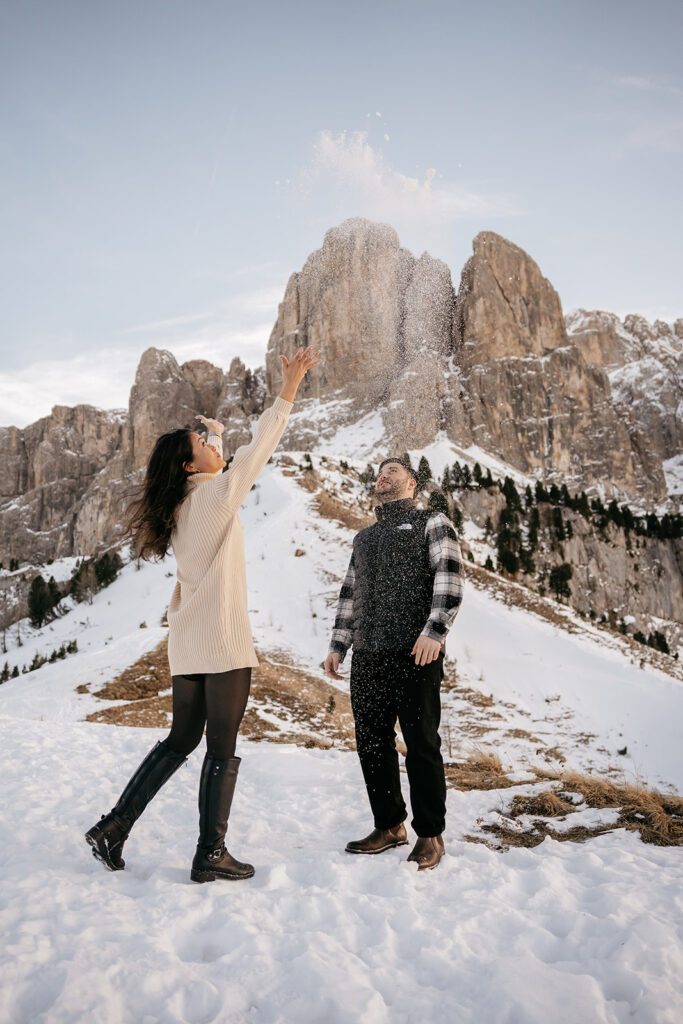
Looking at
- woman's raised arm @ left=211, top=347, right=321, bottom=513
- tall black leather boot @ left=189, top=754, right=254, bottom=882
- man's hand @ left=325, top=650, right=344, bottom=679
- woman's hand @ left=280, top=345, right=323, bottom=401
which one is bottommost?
tall black leather boot @ left=189, top=754, right=254, bottom=882

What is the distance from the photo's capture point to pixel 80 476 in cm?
11306

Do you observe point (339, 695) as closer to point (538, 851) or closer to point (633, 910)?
point (538, 851)

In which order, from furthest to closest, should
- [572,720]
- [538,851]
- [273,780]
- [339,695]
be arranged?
1. [572,720]
2. [339,695]
3. [273,780]
4. [538,851]

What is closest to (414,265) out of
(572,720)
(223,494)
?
(572,720)

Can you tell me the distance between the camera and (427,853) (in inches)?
111

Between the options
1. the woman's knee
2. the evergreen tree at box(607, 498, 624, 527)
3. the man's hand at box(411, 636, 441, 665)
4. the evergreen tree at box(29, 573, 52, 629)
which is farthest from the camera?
the evergreen tree at box(607, 498, 624, 527)

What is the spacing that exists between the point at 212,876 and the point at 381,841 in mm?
932

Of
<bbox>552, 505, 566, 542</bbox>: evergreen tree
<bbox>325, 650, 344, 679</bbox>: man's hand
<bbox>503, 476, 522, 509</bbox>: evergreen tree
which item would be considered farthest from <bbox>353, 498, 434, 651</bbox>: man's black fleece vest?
<bbox>503, 476, 522, 509</bbox>: evergreen tree

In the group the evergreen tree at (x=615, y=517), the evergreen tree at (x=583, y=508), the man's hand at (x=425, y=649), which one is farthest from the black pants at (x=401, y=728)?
the evergreen tree at (x=615, y=517)

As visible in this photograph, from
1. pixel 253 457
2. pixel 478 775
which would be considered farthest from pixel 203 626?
pixel 478 775

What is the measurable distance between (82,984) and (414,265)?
365 feet

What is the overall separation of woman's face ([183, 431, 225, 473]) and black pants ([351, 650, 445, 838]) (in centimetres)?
122

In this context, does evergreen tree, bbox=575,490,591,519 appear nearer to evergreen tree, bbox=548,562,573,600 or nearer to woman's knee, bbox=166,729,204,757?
evergreen tree, bbox=548,562,573,600

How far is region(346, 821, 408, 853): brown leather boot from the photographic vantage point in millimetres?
3045
